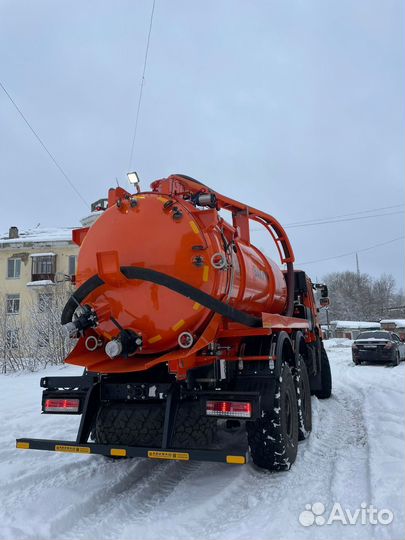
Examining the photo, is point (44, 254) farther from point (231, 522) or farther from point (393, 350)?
point (231, 522)

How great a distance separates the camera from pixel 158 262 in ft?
14.1

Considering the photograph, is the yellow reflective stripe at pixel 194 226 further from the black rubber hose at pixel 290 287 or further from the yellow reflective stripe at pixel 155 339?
the black rubber hose at pixel 290 287

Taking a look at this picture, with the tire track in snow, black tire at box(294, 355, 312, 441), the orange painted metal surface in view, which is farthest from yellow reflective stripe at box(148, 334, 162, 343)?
black tire at box(294, 355, 312, 441)

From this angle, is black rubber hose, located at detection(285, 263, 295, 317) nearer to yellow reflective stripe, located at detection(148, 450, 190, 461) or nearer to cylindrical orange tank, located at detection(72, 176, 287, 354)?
cylindrical orange tank, located at detection(72, 176, 287, 354)

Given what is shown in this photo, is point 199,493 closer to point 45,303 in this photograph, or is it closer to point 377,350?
point 377,350

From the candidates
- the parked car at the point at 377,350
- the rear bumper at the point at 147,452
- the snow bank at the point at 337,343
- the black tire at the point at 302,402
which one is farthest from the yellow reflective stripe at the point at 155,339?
the snow bank at the point at 337,343

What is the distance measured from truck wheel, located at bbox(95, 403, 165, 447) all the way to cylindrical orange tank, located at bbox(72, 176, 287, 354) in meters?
0.59

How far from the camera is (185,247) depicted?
428 centimetres

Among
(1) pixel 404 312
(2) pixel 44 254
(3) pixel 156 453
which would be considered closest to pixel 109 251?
(3) pixel 156 453

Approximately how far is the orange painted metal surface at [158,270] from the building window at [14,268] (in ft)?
108

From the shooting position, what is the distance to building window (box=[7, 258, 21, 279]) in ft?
115

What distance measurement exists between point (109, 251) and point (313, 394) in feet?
21.7

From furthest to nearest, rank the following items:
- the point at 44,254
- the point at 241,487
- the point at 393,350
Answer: the point at 44,254 < the point at 393,350 < the point at 241,487

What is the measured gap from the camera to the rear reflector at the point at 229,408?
158 inches
